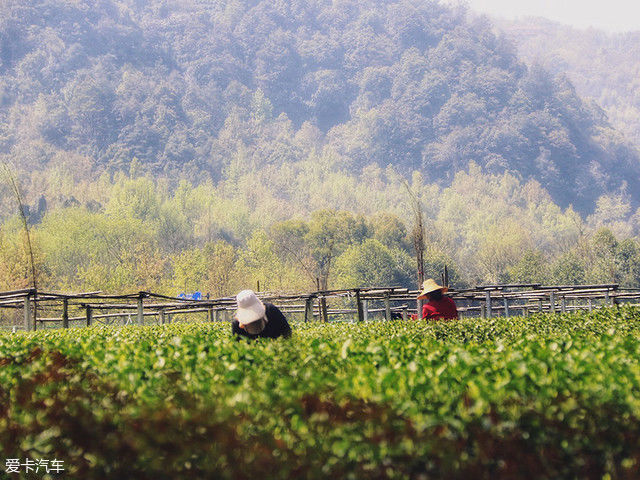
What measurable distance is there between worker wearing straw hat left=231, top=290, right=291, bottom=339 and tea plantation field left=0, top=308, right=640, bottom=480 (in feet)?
11.7

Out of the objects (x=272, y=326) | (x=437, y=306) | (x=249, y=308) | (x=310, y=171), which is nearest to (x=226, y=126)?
(x=310, y=171)

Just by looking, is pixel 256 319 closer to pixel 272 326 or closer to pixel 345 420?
pixel 272 326

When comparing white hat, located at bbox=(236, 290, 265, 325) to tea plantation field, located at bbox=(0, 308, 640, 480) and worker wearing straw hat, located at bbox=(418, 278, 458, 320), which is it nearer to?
tea plantation field, located at bbox=(0, 308, 640, 480)

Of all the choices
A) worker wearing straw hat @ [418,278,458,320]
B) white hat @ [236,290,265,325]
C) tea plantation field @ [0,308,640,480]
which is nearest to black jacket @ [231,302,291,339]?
white hat @ [236,290,265,325]

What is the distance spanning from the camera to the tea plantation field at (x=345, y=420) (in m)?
3.91

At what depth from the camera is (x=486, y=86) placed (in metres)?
198

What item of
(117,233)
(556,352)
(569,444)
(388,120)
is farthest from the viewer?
(388,120)

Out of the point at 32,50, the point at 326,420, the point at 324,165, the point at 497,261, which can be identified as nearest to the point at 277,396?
the point at 326,420

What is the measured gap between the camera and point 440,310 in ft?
47.0

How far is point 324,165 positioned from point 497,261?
8789cm

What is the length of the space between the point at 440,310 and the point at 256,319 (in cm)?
555

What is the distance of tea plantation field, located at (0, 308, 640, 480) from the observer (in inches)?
154

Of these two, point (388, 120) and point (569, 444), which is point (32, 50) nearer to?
point (388, 120)

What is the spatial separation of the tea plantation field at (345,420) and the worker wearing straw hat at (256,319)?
141 inches
